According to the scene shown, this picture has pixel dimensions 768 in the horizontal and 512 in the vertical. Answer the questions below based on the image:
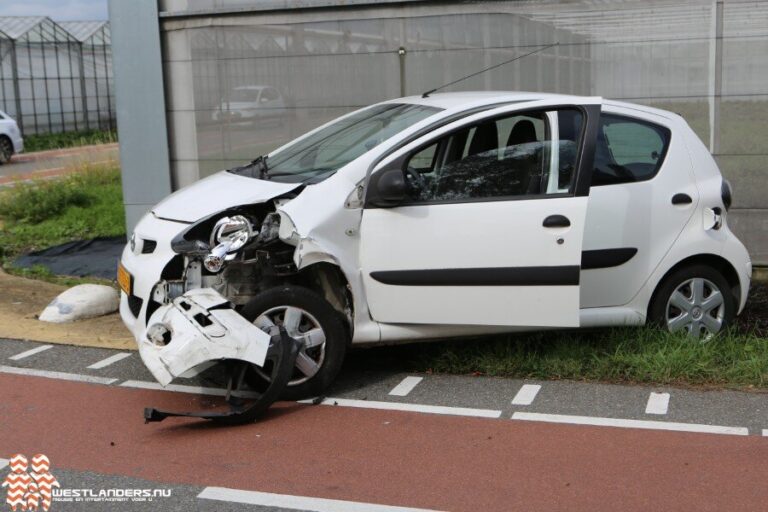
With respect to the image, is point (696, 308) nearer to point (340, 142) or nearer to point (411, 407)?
point (411, 407)

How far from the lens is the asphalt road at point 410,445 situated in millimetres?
4617

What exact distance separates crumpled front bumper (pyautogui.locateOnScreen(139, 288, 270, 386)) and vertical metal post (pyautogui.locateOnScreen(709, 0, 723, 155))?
5251 mm

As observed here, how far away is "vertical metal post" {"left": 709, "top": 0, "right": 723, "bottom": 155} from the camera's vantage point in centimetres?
900

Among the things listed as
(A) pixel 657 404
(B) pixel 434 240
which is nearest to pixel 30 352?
(B) pixel 434 240

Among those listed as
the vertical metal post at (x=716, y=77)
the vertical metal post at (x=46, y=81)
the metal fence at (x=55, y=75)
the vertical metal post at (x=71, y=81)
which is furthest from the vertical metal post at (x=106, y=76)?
the vertical metal post at (x=716, y=77)

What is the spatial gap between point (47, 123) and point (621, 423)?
30.9 m

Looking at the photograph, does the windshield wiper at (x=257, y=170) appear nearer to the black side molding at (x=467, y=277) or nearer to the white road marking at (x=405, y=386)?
the black side molding at (x=467, y=277)

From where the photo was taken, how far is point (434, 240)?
236 inches

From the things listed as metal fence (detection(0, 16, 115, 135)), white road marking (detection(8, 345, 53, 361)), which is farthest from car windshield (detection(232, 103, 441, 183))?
metal fence (detection(0, 16, 115, 135))

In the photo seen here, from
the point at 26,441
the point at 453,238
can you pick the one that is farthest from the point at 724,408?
the point at 26,441

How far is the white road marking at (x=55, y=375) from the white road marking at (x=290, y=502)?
211 cm

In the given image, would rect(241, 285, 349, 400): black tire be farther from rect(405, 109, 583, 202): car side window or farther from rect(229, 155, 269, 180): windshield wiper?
rect(229, 155, 269, 180): windshield wiper

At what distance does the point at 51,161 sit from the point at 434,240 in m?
19.9

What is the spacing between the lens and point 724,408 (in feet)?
18.9
